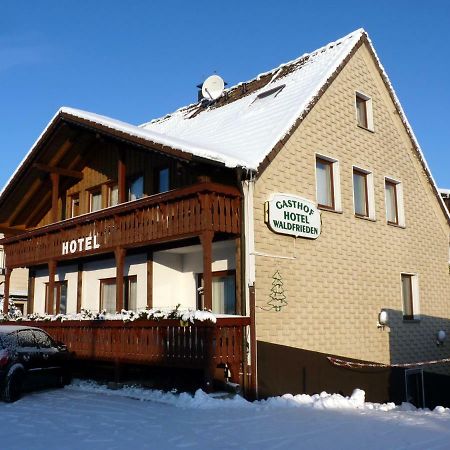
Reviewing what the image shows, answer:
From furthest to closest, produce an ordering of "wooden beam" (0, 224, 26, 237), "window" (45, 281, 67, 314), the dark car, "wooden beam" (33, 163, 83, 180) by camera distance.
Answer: "wooden beam" (0, 224, 26, 237)
"window" (45, 281, 67, 314)
"wooden beam" (33, 163, 83, 180)
the dark car

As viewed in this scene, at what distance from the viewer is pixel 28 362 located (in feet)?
41.2

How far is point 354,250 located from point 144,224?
597 cm

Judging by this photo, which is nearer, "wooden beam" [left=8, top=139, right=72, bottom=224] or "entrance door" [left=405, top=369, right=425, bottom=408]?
"entrance door" [left=405, top=369, right=425, bottom=408]

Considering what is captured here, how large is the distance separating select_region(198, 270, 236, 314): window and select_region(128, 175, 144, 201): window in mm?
4271

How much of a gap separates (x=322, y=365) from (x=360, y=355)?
188 cm

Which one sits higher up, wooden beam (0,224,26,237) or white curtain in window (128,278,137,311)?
wooden beam (0,224,26,237)

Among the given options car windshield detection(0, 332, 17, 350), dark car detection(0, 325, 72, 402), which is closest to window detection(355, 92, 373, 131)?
dark car detection(0, 325, 72, 402)

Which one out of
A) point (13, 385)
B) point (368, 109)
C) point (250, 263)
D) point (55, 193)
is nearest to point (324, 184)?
point (368, 109)

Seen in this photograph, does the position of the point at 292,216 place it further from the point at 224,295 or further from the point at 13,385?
the point at 13,385

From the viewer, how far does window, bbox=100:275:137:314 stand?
704 inches

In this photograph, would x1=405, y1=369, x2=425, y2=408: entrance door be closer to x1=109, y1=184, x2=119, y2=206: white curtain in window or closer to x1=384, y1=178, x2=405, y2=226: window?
x1=384, y1=178, x2=405, y2=226: window

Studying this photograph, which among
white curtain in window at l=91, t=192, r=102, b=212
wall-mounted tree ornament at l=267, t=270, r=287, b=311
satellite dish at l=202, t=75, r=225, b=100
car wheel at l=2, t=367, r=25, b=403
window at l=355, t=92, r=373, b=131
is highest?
satellite dish at l=202, t=75, r=225, b=100

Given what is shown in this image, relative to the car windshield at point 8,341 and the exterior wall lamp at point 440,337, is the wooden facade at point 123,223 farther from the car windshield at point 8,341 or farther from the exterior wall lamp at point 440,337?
the exterior wall lamp at point 440,337

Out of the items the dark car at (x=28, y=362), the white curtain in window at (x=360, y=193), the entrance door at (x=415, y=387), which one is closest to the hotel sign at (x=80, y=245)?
the dark car at (x=28, y=362)
